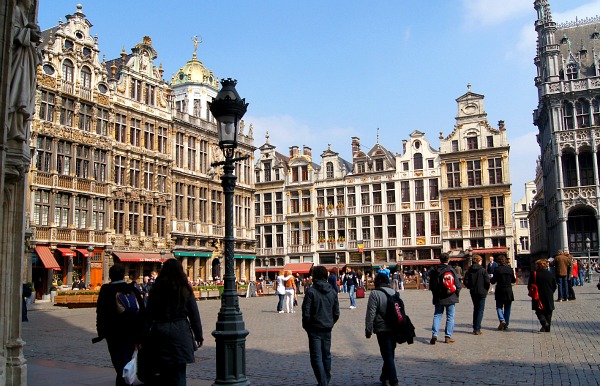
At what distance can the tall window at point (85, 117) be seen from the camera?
117ft

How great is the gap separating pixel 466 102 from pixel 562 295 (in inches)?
1337

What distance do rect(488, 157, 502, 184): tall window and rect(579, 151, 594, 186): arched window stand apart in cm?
644

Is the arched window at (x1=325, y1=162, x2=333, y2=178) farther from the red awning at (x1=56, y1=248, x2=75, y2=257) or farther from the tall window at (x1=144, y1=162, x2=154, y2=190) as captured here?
the red awning at (x1=56, y1=248, x2=75, y2=257)

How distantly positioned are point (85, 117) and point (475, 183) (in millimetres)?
33364

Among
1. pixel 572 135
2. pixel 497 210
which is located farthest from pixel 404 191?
pixel 572 135

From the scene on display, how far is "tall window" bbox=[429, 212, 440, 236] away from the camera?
52.1m

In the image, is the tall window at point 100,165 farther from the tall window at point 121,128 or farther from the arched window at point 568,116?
the arched window at point 568,116

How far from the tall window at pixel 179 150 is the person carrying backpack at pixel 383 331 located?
3685 centimetres

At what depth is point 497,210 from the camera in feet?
164

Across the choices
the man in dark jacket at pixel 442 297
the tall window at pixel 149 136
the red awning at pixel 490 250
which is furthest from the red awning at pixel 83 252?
the red awning at pixel 490 250

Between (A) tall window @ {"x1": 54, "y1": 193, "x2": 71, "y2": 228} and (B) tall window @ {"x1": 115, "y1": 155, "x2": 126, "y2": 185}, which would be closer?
(A) tall window @ {"x1": 54, "y1": 193, "x2": 71, "y2": 228}

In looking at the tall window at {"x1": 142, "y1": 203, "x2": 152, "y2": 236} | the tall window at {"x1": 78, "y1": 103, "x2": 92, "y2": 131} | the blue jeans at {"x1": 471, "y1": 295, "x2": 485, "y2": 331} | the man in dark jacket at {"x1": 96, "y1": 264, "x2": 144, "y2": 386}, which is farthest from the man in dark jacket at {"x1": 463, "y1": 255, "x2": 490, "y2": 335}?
the tall window at {"x1": 142, "y1": 203, "x2": 152, "y2": 236}

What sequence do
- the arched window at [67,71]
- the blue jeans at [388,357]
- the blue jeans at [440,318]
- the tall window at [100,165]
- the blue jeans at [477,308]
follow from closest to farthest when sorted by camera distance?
the blue jeans at [388,357] → the blue jeans at [440,318] → the blue jeans at [477,308] → the arched window at [67,71] → the tall window at [100,165]

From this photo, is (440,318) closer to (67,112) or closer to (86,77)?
(67,112)
